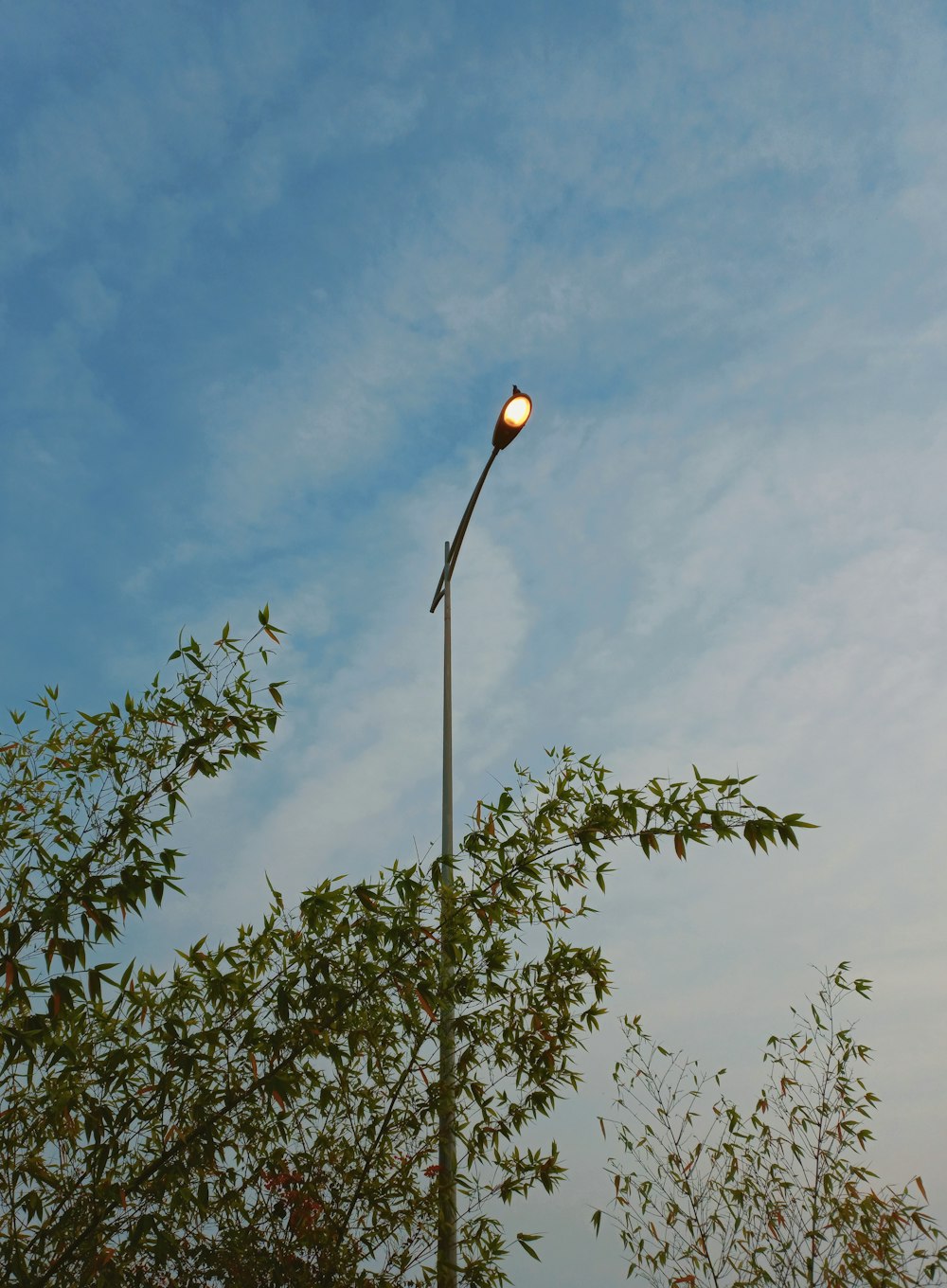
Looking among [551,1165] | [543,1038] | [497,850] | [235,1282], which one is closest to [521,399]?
[497,850]

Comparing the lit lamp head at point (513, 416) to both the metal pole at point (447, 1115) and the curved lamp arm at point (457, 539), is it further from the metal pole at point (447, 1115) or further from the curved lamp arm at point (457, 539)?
the metal pole at point (447, 1115)

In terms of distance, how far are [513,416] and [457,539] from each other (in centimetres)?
118

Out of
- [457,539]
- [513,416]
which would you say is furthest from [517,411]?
[457,539]

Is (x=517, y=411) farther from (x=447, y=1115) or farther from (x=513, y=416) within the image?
(x=447, y=1115)

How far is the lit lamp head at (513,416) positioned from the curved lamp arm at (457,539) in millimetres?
168

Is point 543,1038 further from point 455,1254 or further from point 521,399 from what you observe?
point 521,399

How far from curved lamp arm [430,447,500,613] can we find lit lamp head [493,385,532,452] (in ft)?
0.55

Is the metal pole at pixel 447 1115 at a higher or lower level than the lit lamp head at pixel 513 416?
lower

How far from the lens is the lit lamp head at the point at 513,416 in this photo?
6312 mm

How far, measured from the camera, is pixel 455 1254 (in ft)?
13.4

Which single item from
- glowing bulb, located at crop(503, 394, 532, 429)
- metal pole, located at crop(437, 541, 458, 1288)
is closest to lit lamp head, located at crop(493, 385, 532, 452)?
glowing bulb, located at crop(503, 394, 532, 429)

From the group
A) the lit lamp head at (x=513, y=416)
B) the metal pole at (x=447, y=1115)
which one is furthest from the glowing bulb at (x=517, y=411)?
the metal pole at (x=447, y=1115)

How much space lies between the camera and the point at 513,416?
250 inches

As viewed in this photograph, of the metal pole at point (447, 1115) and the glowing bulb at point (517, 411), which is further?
the glowing bulb at point (517, 411)
